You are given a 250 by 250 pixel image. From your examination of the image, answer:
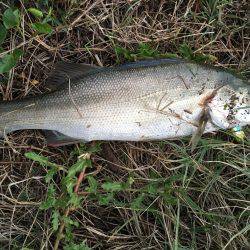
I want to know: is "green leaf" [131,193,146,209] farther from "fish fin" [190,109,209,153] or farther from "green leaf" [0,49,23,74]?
"green leaf" [0,49,23,74]

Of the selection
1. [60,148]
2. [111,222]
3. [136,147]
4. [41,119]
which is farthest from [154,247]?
[41,119]

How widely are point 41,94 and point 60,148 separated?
0.49 meters

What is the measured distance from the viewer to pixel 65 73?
3178 mm

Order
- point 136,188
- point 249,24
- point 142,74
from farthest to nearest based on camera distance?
point 249,24 < point 136,188 < point 142,74

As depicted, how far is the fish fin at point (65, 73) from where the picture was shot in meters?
3.15

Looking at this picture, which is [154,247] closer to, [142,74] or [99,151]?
[99,151]

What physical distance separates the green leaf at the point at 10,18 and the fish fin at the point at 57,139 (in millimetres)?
855

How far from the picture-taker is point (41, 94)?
10.2ft

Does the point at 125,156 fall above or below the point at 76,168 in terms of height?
below

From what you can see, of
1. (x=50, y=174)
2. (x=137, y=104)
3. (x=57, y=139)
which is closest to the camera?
(x=50, y=174)

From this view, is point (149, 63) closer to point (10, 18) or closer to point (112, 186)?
point (112, 186)

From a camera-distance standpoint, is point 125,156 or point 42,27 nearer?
point 42,27

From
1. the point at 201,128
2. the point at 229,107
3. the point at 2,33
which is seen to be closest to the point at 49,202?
the point at 201,128

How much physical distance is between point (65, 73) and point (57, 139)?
517mm
